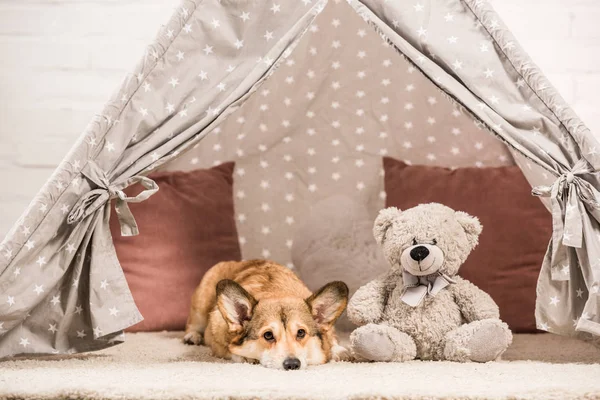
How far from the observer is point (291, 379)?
56.4 inches

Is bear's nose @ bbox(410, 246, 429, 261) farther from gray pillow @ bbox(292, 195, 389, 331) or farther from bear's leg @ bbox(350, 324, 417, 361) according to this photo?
gray pillow @ bbox(292, 195, 389, 331)

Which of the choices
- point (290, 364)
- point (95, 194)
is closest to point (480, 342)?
point (290, 364)

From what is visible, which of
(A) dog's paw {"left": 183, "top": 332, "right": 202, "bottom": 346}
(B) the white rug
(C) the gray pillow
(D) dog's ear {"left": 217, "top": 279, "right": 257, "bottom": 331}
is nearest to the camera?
(B) the white rug

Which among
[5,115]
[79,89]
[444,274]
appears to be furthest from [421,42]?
[5,115]

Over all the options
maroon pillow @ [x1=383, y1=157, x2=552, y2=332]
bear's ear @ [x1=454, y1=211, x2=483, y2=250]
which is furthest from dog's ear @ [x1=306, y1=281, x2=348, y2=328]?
maroon pillow @ [x1=383, y1=157, x2=552, y2=332]

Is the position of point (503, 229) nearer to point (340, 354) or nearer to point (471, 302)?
point (471, 302)

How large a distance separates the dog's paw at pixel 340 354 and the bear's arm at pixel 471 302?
32 cm

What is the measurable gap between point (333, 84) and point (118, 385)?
1476 mm

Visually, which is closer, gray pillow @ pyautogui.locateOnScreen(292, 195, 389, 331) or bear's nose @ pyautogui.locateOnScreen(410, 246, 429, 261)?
bear's nose @ pyautogui.locateOnScreen(410, 246, 429, 261)

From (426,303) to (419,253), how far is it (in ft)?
0.52

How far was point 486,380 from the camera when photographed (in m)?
1.42

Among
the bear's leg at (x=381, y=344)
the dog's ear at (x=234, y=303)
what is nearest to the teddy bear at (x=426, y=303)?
the bear's leg at (x=381, y=344)

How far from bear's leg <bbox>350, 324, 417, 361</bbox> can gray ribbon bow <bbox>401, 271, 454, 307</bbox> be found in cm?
10

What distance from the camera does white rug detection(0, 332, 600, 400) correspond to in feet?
4.31
